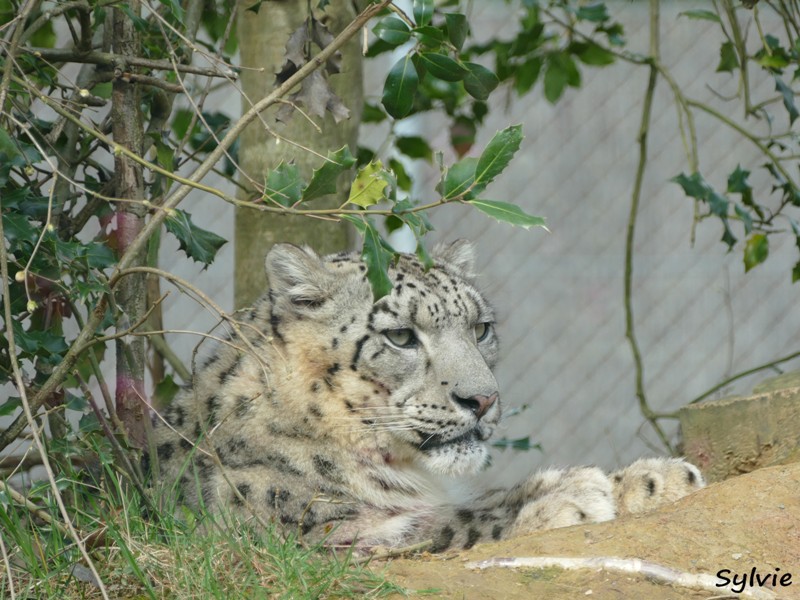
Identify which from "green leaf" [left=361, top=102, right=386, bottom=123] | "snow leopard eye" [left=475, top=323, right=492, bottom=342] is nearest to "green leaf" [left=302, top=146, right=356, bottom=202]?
"snow leopard eye" [left=475, top=323, right=492, bottom=342]

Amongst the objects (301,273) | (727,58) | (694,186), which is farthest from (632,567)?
(727,58)

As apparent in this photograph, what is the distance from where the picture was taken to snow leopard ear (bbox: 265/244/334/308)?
3959mm

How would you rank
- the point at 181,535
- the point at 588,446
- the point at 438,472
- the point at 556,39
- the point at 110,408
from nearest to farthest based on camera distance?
the point at 181,535, the point at 110,408, the point at 438,472, the point at 556,39, the point at 588,446

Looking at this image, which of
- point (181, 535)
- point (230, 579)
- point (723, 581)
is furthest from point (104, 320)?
point (723, 581)

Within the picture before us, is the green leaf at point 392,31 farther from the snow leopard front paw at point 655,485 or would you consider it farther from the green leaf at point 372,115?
the green leaf at point 372,115

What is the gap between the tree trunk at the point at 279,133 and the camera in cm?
453

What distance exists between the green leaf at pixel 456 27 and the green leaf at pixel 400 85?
138mm

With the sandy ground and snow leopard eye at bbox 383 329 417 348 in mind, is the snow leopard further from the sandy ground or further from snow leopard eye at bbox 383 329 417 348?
the sandy ground

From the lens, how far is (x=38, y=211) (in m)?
3.43

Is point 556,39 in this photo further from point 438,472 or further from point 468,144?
point 438,472

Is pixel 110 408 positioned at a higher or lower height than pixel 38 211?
lower

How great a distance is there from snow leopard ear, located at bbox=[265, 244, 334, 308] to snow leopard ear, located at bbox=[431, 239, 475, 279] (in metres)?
0.68

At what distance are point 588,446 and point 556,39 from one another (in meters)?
3.78

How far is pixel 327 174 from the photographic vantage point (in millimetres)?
2953
